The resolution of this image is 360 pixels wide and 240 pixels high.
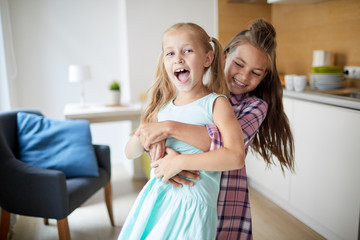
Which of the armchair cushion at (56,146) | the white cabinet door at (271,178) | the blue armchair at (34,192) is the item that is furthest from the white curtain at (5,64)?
the white cabinet door at (271,178)

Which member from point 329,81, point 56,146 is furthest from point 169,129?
point 329,81

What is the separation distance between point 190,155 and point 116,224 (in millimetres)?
1647

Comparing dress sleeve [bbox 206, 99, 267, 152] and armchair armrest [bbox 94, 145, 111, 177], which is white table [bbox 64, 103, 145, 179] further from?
dress sleeve [bbox 206, 99, 267, 152]

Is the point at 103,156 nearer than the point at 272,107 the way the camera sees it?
No

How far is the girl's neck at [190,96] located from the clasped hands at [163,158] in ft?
0.48

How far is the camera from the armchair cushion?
1992 mm

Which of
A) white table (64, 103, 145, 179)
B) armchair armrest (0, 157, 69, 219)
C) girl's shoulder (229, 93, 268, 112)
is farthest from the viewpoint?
white table (64, 103, 145, 179)

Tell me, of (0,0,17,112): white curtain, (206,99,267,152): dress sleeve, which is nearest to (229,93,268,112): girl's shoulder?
(206,99,267,152): dress sleeve

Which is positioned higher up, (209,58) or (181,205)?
(209,58)

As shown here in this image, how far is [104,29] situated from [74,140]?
1727mm

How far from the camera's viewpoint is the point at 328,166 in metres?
1.95

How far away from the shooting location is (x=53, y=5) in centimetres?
320

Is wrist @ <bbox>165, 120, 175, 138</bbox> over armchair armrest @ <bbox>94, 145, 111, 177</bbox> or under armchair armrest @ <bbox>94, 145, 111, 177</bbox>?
over

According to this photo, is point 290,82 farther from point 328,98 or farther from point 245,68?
point 245,68
